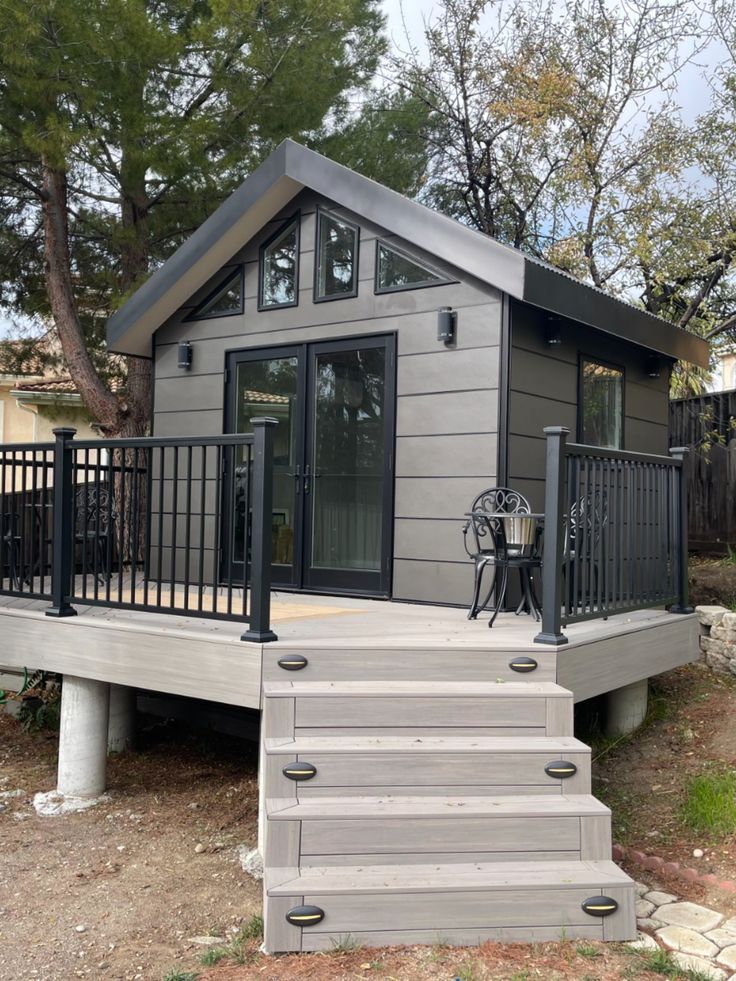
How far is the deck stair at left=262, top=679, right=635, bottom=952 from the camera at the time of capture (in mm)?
2928

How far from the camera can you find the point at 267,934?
287 centimetres

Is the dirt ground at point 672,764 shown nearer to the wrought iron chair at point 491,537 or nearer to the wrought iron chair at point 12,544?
Result: the wrought iron chair at point 491,537

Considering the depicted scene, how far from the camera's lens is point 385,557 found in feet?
18.9

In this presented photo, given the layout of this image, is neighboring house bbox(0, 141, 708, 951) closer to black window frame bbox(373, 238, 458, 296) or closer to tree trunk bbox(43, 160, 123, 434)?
black window frame bbox(373, 238, 458, 296)

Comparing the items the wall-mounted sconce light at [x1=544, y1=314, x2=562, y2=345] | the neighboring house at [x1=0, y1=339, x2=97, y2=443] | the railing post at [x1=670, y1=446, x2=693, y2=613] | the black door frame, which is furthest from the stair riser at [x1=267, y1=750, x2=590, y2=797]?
the neighboring house at [x1=0, y1=339, x2=97, y2=443]

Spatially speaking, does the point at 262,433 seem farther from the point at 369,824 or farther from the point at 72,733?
the point at 72,733

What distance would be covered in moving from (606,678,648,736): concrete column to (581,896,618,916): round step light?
7.92 ft

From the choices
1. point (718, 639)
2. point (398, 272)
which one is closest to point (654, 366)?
point (718, 639)

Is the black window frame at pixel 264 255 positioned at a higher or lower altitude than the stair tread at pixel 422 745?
higher

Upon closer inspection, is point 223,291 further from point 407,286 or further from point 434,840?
point 434,840

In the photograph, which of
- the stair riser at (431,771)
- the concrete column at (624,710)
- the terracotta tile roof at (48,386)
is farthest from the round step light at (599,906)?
the terracotta tile roof at (48,386)

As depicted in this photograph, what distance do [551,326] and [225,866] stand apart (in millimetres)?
3752

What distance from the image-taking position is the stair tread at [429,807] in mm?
3145

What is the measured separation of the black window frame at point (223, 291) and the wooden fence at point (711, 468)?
523cm
